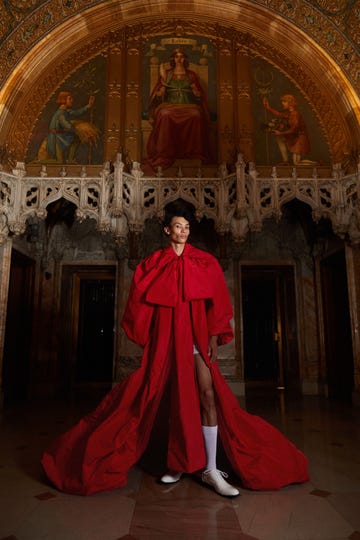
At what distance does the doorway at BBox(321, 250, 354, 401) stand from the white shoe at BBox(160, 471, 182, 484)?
616cm

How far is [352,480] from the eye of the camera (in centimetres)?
288

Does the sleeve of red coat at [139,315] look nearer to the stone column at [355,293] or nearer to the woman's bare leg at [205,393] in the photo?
the woman's bare leg at [205,393]

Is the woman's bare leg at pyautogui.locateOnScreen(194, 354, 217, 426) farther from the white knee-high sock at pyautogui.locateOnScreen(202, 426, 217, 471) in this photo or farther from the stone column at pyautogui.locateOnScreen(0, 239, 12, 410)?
the stone column at pyautogui.locateOnScreen(0, 239, 12, 410)

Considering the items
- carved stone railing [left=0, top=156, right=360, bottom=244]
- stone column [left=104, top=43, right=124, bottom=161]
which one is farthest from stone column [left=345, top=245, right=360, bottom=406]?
stone column [left=104, top=43, right=124, bottom=161]

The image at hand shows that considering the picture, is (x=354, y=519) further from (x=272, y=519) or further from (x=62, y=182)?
Result: (x=62, y=182)

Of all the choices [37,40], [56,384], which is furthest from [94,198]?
[56,384]

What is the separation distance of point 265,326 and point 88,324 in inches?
197

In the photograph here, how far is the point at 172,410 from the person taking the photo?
2.91m

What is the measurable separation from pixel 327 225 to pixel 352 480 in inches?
243

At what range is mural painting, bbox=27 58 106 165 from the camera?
26.0 feet

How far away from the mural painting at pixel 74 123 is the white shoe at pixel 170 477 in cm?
646

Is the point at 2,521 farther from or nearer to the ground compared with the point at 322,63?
nearer to the ground

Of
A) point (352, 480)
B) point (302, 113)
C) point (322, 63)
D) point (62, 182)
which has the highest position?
point (322, 63)

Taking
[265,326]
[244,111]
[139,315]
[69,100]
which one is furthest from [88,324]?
[139,315]
